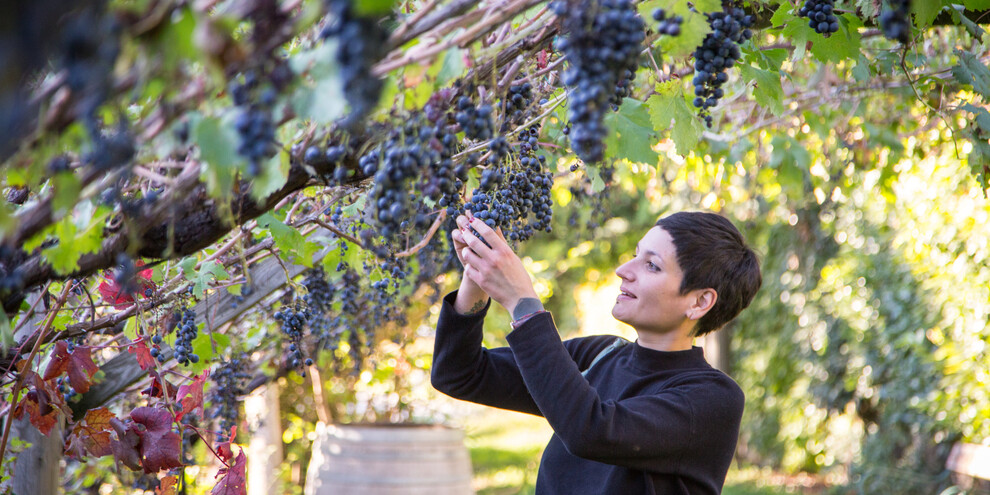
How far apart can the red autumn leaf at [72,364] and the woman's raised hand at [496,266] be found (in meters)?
1.11

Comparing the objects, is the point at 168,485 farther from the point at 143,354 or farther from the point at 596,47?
the point at 596,47

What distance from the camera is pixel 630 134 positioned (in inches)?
Result: 75.1

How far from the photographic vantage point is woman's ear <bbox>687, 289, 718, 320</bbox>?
1907 millimetres

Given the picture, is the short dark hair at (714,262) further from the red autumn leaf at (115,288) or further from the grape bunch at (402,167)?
the red autumn leaf at (115,288)

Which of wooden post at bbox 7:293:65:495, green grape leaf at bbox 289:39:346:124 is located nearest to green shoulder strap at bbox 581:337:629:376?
green grape leaf at bbox 289:39:346:124

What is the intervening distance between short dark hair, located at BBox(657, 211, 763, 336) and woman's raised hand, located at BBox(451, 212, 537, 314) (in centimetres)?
49

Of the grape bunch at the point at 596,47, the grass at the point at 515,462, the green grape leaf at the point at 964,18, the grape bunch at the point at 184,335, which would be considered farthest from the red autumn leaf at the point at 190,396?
the grass at the point at 515,462

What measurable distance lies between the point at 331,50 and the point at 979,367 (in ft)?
16.6

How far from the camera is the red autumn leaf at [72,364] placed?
198 centimetres

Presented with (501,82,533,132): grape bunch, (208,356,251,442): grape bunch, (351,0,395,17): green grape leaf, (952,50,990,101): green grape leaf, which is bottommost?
(208,356,251,442): grape bunch

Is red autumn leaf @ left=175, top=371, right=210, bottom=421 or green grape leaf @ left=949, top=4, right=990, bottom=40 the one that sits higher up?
green grape leaf @ left=949, top=4, right=990, bottom=40

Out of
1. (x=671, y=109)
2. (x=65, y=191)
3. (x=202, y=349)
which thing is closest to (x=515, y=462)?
(x=202, y=349)

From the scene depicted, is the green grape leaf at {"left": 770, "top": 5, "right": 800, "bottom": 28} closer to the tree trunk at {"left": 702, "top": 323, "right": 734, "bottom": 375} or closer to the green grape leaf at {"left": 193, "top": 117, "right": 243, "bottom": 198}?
the green grape leaf at {"left": 193, "top": 117, "right": 243, "bottom": 198}

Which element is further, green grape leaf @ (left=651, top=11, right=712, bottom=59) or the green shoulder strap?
the green shoulder strap
